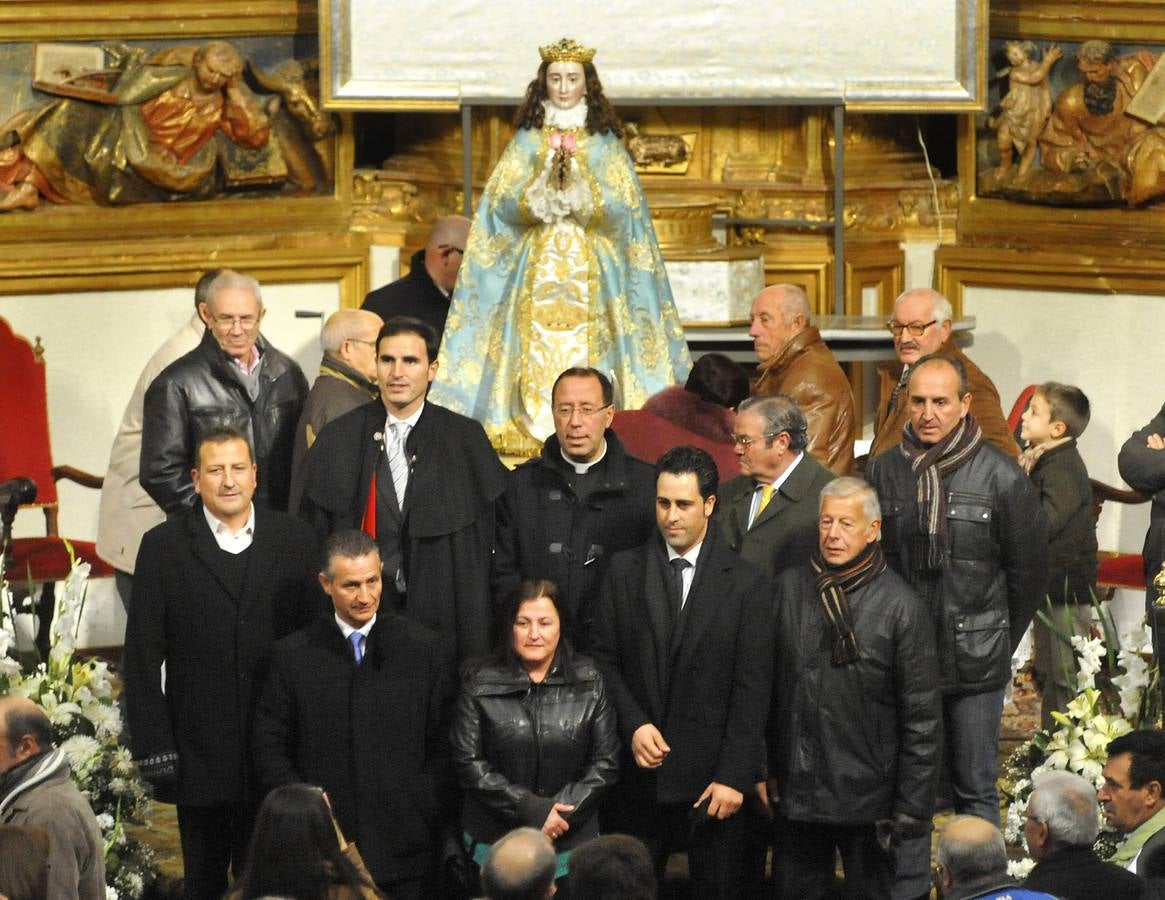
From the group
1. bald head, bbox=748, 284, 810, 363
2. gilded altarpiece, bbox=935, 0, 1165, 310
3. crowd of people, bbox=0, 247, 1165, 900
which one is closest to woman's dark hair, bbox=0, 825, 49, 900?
crowd of people, bbox=0, 247, 1165, 900

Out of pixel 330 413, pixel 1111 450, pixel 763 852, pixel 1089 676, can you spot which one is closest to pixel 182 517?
pixel 330 413

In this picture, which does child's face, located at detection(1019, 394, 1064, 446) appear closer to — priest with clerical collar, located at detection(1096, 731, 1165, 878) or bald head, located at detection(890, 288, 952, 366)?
bald head, located at detection(890, 288, 952, 366)

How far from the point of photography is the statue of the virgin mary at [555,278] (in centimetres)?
881

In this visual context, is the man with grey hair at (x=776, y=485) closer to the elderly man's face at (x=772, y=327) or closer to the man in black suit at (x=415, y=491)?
the man in black suit at (x=415, y=491)

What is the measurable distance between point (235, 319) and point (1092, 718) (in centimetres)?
289

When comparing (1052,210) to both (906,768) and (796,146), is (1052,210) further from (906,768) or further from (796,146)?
(906,768)

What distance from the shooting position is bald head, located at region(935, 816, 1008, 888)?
5242 mm

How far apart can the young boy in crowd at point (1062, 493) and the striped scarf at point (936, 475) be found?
1.17 meters

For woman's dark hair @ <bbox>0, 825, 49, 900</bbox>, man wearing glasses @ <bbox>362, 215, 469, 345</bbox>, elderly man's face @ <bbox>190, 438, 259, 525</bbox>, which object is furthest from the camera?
man wearing glasses @ <bbox>362, 215, 469, 345</bbox>

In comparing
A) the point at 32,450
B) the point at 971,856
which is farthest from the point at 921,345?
the point at 32,450

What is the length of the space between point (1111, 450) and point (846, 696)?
4991 millimetres

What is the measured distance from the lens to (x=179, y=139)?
11352 mm

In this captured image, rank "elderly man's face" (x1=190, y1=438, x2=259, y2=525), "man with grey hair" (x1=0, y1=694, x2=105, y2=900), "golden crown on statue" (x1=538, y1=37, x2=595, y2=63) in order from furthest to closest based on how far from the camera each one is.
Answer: "golden crown on statue" (x1=538, y1=37, x2=595, y2=63) < "elderly man's face" (x1=190, y1=438, x2=259, y2=525) < "man with grey hair" (x1=0, y1=694, x2=105, y2=900)

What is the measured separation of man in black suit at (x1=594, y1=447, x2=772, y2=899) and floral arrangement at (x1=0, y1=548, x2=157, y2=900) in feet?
4.93
